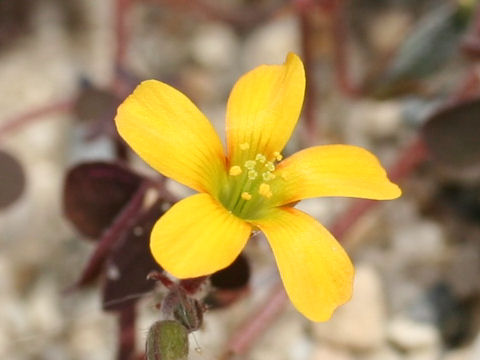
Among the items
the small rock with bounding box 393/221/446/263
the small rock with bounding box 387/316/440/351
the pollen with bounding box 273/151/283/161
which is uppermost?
the pollen with bounding box 273/151/283/161

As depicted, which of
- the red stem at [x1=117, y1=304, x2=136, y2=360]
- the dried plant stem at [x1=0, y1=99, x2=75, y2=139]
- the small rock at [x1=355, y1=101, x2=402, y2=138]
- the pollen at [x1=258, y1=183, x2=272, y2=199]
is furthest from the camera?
the small rock at [x1=355, y1=101, x2=402, y2=138]

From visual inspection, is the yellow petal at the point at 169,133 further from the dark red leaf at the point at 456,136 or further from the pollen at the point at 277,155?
the dark red leaf at the point at 456,136

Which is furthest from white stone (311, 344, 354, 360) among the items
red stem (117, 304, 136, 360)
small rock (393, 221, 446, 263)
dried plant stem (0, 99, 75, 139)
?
dried plant stem (0, 99, 75, 139)

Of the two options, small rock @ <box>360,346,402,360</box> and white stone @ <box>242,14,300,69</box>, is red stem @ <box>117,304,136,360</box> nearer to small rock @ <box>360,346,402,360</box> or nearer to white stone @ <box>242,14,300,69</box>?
small rock @ <box>360,346,402,360</box>

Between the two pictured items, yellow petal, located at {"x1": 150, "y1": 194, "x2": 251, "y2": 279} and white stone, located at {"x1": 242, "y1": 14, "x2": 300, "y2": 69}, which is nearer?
yellow petal, located at {"x1": 150, "y1": 194, "x2": 251, "y2": 279}

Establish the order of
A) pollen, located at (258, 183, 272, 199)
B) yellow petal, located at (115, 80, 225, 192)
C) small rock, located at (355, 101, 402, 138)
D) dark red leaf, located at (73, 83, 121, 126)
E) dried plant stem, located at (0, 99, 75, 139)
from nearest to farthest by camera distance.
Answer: yellow petal, located at (115, 80, 225, 192) → pollen, located at (258, 183, 272, 199) → dark red leaf, located at (73, 83, 121, 126) → dried plant stem, located at (0, 99, 75, 139) → small rock, located at (355, 101, 402, 138)

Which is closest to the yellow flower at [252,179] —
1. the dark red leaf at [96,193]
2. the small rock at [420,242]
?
the dark red leaf at [96,193]

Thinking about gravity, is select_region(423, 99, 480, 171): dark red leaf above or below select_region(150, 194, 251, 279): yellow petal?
below
